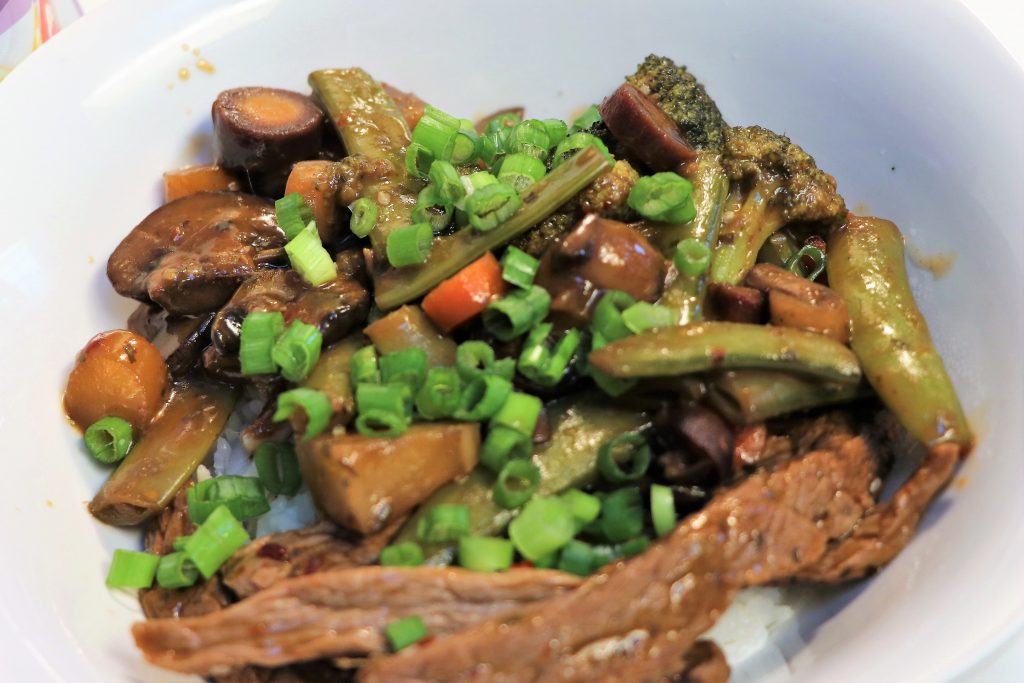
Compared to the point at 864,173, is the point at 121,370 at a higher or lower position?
lower

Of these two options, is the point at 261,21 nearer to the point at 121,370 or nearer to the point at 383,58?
the point at 383,58

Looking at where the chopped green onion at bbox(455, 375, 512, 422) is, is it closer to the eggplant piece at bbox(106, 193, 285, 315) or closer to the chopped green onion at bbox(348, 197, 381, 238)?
the chopped green onion at bbox(348, 197, 381, 238)

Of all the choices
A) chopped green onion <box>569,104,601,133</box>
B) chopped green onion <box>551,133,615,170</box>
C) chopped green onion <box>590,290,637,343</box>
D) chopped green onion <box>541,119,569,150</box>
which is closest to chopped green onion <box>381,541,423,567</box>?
chopped green onion <box>590,290,637,343</box>

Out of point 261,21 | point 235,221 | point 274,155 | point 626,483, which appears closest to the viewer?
point 626,483

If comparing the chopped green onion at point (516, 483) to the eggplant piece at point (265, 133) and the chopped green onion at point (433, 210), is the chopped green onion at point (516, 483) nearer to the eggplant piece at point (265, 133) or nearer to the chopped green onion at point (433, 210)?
the chopped green onion at point (433, 210)

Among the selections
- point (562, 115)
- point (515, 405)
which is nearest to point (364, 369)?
point (515, 405)

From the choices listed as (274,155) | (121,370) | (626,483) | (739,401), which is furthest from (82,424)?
(739,401)

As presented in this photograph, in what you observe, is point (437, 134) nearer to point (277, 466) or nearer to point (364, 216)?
point (364, 216)

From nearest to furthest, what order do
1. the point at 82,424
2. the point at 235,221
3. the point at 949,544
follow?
the point at 949,544 < the point at 82,424 < the point at 235,221
